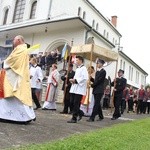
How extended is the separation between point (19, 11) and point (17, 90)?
27.0 m

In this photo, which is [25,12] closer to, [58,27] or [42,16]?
[42,16]

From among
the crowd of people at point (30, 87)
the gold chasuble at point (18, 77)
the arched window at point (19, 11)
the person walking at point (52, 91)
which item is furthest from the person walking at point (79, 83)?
the arched window at point (19, 11)

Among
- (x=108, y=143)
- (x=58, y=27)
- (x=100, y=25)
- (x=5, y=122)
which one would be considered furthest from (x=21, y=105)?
(x=100, y=25)

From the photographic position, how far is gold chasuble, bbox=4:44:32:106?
7988mm

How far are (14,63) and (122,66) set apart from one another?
3628cm

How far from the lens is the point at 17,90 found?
7980 mm

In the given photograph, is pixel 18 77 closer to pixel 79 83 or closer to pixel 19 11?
pixel 79 83

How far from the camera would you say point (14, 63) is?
8.23 m

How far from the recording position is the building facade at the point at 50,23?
961 inches

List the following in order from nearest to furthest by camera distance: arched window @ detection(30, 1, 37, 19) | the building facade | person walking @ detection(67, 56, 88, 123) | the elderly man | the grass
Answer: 1. the grass
2. the elderly man
3. person walking @ detection(67, 56, 88, 123)
4. the building facade
5. arched window @ detection(30, 1, 37, 19)

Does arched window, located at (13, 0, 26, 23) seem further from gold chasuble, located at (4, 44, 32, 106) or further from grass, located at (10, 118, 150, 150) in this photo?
grass, located at (10, 118, 150, 150)

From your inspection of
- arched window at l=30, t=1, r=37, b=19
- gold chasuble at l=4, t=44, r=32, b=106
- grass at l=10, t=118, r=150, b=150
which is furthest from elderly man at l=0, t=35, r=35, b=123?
arched window at l=30, t=1, r=37, b=19

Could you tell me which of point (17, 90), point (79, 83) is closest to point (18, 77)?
point (17, 90)

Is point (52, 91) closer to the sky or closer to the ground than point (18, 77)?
closer to the sky
